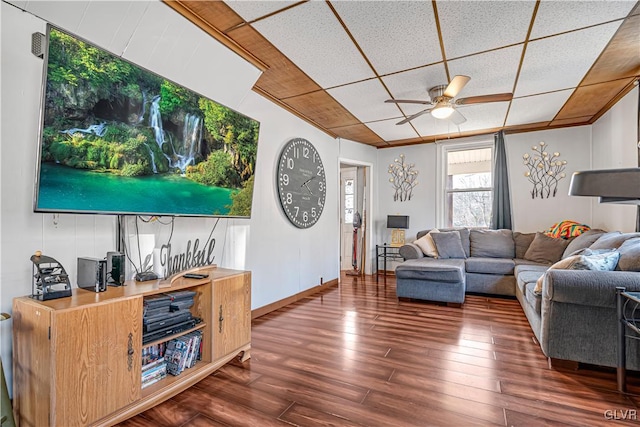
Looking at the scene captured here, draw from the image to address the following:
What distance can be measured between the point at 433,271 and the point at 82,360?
350cm

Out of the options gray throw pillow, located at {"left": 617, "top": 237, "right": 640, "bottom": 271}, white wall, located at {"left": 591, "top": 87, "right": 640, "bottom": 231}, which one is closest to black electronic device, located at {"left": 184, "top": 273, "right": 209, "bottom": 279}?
gray throw pillow, located at {"left": 617, "top": 237, "right": 640, "bottom": 271}

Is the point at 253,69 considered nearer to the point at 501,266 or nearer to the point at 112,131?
the point at 112,131

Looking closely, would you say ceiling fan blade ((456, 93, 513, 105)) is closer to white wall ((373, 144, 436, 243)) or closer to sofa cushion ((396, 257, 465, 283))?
sofa cushion ((396, 257, 465, 283))

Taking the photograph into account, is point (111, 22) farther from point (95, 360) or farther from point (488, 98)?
point (488, 98)

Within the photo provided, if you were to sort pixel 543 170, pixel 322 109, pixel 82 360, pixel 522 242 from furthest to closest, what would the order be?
pixel 543 170, pixel 522 242, pixel 322 109, pixel 82 360

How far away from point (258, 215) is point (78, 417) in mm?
2286

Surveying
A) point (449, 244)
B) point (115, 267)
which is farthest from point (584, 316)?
point (115, 267)

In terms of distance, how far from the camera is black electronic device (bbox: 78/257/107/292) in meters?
1.73

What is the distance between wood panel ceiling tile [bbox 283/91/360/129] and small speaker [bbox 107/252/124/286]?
8.36ft

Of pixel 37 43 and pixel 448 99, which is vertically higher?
pixel 448 99

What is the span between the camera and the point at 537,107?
3975mm

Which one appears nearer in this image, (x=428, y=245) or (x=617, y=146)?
(x=617, y=146)

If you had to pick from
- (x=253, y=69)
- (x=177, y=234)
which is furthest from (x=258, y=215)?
(x=253, y=69)

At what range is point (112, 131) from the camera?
5.75ft
